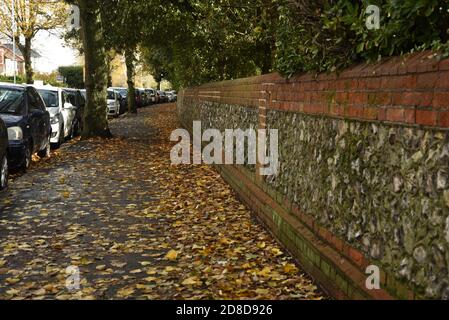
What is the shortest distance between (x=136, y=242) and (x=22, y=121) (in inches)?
242

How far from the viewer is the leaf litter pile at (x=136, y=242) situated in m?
4.88

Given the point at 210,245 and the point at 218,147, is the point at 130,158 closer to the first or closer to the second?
the point at 218,147

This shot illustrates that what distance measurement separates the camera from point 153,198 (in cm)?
912

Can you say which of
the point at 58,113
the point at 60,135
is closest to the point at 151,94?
the point at 60,135

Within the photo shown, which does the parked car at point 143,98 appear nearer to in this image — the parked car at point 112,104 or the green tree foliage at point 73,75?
the green tree foliage at point 73,75

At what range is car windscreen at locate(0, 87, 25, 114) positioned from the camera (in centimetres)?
1181

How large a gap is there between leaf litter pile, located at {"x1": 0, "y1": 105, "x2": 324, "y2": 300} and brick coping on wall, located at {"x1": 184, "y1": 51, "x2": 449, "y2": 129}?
168 cm

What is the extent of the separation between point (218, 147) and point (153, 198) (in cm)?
286

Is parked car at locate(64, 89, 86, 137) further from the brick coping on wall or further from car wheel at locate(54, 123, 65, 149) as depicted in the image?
the brick coping on wall

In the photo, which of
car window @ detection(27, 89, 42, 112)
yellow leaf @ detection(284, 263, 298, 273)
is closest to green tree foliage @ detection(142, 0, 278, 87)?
car window @ detection(27, 89, 42, 112)

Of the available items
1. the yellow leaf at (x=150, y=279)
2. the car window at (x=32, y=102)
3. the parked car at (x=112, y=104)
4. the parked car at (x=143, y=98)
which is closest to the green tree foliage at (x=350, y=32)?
the yellow leaf at (x=150, y=279)

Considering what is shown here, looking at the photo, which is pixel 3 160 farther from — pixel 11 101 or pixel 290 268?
Result: pixel 290 268
